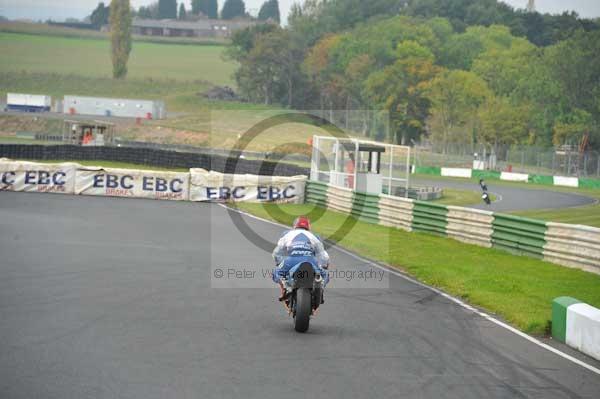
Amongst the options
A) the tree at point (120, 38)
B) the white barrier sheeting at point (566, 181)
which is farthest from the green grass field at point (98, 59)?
the white barrier sheeting at point (566, 181)

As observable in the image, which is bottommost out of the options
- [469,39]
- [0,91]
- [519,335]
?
[519,335]

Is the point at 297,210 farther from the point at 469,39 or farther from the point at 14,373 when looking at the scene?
the point at 469,39

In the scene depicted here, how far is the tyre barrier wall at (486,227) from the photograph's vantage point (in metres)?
19.3

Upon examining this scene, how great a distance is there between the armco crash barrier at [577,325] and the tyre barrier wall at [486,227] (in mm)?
6898

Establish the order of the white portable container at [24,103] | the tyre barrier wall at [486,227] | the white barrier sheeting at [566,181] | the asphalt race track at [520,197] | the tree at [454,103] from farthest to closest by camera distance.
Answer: the white portable container at [24,103] → the tree at [454,103] → the white barrier sheeting at [566,181] → the asphalt race track at [520,197] → the tyre barrier wall at [486,227]

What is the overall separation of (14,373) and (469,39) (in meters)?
131

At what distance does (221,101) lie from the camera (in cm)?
11500

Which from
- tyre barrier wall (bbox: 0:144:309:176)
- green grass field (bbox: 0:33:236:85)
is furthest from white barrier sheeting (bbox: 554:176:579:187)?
green grass field (bbox: 0:33:236:85)

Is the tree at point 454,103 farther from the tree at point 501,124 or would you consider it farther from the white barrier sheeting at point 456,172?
the white barrier sheeting at point 456,172

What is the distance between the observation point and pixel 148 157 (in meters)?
46.9

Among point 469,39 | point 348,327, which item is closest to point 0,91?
point 469,39

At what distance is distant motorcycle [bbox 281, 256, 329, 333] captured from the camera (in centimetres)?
1107

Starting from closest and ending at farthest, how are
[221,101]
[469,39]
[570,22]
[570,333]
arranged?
[570,333]
[221,101]
[469,39]
[570,22]

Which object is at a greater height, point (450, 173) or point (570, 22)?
point (570, 22)
